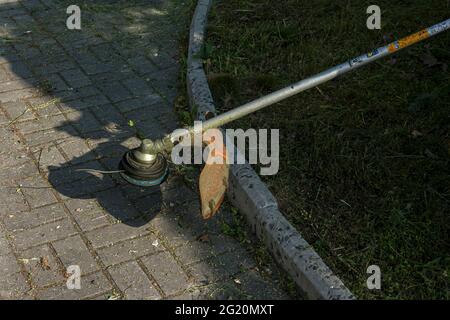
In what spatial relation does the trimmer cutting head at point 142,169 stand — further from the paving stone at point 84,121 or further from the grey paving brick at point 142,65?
the grey paving brick at point 142,65

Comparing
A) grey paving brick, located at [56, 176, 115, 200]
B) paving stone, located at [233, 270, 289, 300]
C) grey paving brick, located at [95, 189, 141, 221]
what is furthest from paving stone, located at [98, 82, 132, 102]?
paving stone, located at [233, 270, 289, 300]

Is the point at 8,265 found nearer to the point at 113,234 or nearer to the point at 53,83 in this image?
the point at 113,234

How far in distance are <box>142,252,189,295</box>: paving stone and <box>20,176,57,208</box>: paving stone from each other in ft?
2.51

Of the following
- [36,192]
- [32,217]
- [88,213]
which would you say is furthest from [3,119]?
[88,213]

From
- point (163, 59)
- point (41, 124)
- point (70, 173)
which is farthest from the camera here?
point (163, 59)

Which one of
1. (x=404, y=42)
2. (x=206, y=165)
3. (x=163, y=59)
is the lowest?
(x=163, y=59)

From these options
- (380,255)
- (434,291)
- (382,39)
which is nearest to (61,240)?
(380,255)

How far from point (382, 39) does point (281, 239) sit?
92.5 inches

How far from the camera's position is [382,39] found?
5.57 m

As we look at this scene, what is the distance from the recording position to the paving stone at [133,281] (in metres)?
3.71

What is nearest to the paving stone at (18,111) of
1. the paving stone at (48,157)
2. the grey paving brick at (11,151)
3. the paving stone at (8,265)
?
the grey paving brick at (11,151)

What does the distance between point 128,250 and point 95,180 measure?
66 centimetres

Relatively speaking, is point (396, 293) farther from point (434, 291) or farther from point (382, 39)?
point (382, 39)

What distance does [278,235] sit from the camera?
3.88 m
